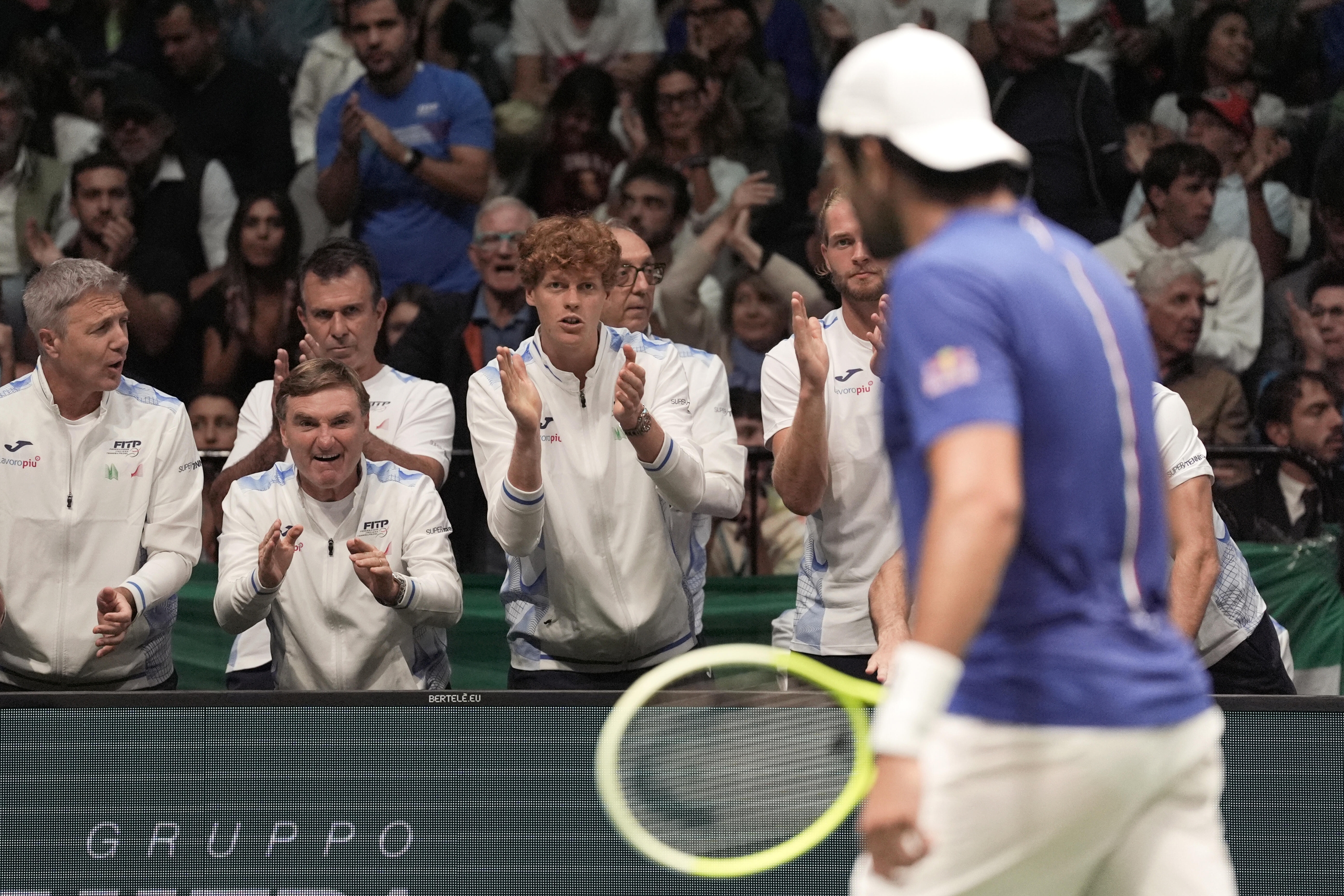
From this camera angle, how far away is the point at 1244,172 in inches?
352

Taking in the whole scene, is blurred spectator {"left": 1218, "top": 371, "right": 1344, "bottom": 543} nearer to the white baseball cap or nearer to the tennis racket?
the tennis racket

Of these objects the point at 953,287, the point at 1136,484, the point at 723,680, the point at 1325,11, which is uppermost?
the point at 953,287

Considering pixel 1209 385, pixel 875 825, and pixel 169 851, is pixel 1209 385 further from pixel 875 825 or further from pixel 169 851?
pixel 875 825

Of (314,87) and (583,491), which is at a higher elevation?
(314,87)

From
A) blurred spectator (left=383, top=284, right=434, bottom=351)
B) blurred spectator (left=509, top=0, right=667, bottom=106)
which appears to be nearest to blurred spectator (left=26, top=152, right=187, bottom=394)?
blurred spectator (left=383, top=284, right=434, bottom=351)

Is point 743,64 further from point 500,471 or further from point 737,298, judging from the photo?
point 500,471

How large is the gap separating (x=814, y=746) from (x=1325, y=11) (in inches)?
263

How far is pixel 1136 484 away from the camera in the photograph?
2.73 metres

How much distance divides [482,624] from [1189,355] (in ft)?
11.6

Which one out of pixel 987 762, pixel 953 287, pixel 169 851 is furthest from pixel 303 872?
pixel 953 287

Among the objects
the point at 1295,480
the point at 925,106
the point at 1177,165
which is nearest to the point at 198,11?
the point at 1177,165

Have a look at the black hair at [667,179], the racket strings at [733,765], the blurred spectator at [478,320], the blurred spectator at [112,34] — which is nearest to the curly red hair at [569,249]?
the racket strings at [733,765]

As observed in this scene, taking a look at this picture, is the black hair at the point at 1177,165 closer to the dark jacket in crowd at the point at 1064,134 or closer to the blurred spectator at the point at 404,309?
the dark jacket in crowd at the point at 1064,134

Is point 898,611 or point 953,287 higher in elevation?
point 953,287
